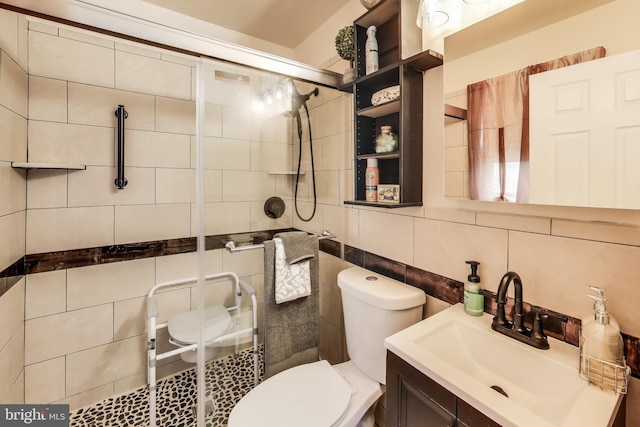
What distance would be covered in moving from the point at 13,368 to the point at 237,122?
167 cm

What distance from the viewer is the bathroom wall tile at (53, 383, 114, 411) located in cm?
163

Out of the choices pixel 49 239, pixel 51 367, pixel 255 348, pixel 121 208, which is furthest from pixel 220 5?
pixel 51 367

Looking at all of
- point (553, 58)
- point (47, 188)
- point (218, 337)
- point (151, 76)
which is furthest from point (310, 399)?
point (151, 76)

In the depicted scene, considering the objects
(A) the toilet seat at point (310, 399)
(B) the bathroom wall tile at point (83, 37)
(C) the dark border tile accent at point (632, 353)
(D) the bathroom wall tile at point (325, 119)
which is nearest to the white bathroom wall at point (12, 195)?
(B) the bathroom wall tile at point (83, 37)

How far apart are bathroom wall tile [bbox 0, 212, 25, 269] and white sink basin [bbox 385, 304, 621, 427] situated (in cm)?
172

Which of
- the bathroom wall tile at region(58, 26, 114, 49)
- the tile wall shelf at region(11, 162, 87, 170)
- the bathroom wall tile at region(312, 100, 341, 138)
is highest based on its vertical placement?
the bathroom wall tile at region(58, 26, 114, 49)

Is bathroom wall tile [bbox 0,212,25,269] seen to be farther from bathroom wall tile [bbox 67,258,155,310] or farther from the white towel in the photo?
the white towel

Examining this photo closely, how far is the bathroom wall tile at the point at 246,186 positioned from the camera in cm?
142

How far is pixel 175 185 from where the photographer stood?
6.16 ft

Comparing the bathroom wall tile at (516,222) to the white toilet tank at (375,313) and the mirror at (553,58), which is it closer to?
the mirror at (553,58)

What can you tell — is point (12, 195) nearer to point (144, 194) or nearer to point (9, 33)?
point (144, 194)

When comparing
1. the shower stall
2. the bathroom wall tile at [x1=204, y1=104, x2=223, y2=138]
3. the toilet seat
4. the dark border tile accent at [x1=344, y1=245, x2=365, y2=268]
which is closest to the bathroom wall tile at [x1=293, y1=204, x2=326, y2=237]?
the shower stall

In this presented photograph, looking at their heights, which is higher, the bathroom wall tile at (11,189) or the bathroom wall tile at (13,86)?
the bathroom wall tile at (13,86)

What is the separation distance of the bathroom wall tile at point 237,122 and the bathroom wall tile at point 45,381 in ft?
5.44
